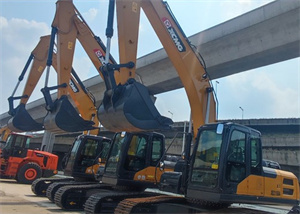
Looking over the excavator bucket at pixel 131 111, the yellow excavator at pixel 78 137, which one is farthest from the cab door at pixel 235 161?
the yellow excavator at pixel 78 137

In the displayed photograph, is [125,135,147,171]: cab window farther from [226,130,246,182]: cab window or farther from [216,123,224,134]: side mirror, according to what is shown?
[216,123,224,134]: side mirror

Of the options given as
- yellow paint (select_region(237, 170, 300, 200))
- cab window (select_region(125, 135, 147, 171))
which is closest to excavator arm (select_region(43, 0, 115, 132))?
cab window (select_region(125, 135, 147, 171))

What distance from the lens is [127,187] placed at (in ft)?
28.5

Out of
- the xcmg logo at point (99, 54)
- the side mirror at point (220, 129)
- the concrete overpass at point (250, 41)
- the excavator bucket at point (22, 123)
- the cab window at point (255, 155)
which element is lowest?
the cab window at point (255, 155)

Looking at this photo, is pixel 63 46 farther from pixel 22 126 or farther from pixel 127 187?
pixel 127 187

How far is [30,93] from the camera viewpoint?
16359 mm

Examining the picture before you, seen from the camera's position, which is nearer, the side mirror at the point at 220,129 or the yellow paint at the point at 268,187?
the side mirror at the point at 220,129

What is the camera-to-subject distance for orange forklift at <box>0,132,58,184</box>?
16.5 meters

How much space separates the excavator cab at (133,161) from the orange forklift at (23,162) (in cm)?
927

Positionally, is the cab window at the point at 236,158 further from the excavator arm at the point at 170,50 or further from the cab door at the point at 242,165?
the excavator arm at the point at 170,50

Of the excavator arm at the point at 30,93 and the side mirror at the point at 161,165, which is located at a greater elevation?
the excavator arm at the point at 30,93

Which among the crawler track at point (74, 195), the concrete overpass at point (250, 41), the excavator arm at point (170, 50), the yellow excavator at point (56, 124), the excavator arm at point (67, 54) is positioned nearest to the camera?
the excavator arm at point (170, 50)

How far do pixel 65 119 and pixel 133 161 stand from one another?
2.89m

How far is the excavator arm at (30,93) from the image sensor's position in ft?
46.6
